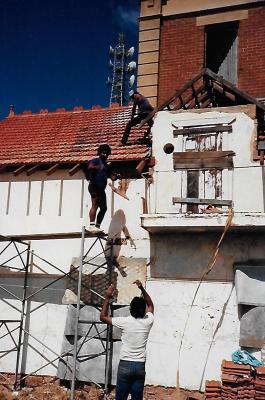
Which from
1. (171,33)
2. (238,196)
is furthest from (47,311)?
(171,33)

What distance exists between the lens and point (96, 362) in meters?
10.5

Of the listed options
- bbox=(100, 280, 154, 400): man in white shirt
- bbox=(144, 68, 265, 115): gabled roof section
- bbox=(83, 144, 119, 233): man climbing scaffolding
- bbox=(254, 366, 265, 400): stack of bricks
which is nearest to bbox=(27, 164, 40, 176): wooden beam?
bbox=(83, 144, 119, 233): man climbing scaffolding

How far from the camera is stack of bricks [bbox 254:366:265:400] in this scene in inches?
353

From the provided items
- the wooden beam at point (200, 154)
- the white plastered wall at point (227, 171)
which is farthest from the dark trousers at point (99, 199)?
the wooden beam at point (200, 154)

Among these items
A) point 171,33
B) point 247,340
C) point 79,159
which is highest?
point 171,33

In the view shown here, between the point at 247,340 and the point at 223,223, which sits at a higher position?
the point at 223,223

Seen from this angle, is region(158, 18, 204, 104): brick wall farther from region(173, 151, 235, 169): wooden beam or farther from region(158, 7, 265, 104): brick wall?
region(173, 151, 235, 169): wooden beam

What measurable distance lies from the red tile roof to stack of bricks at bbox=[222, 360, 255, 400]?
17.1 ft

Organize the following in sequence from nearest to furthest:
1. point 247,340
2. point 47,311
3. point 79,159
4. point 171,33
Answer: point 247,340 → point 47,311 → point 79,159 → point 171,33

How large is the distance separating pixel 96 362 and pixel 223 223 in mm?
4102

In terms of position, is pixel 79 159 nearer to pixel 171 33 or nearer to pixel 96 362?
pixel 96 362

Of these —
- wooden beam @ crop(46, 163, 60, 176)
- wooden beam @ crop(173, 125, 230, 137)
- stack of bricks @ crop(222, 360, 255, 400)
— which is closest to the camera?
stack of bricks @ crop(222, 360, 255, 400)

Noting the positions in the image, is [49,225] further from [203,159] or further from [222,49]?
[222,49]

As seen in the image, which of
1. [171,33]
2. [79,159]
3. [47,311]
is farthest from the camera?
[171,33]
